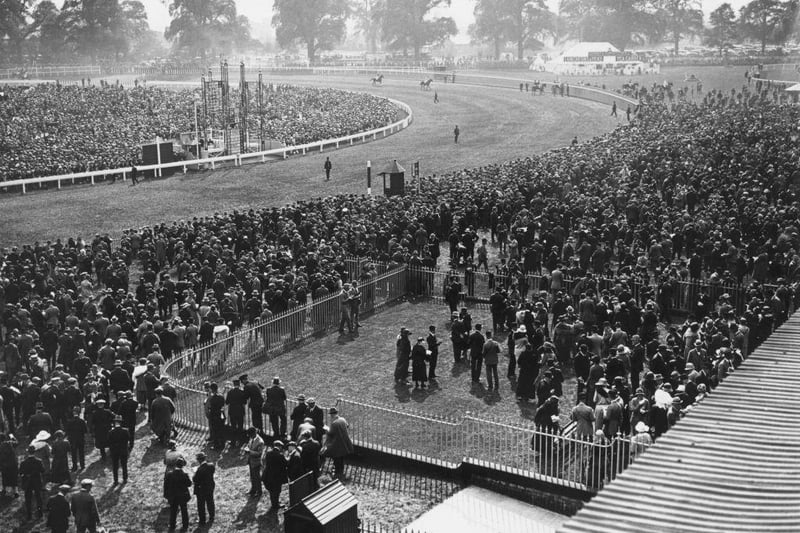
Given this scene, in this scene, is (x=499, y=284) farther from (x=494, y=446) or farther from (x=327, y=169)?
(x=327, y=169)

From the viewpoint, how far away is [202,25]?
484 feet

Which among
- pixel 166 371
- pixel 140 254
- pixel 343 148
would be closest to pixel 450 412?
pixel 166 371

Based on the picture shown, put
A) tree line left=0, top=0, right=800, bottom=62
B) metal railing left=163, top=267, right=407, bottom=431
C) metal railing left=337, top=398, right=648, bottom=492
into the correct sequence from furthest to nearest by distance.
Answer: tree line left=0, top=0, right=800, bottom=62
metal railing left=163, top=267, right=407, bottom=431
metal railing left=337, top=398, right=648, bottom=492

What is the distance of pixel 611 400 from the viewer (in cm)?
1688

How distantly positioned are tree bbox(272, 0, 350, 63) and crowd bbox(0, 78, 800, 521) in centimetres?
11237

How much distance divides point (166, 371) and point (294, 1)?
133090 millimetres

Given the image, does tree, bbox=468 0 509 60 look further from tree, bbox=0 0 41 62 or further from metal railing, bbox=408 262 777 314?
metal railing, bbox=408 262 777 314

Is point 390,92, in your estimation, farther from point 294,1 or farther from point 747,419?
point 747,419

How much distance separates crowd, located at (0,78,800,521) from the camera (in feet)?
59.8

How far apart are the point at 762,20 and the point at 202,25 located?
81.4 metres

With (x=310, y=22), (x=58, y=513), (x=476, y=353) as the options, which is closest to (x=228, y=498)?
(x=58, y=513)

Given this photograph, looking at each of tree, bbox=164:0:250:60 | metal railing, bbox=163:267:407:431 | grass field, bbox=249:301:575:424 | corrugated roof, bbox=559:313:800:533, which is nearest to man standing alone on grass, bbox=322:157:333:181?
metal railing, bbox=163:267:407:431

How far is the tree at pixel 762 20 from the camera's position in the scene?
115m

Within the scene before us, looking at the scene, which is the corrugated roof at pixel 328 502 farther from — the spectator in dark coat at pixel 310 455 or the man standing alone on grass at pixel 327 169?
the man standing alone on grass at pixel 327 169
